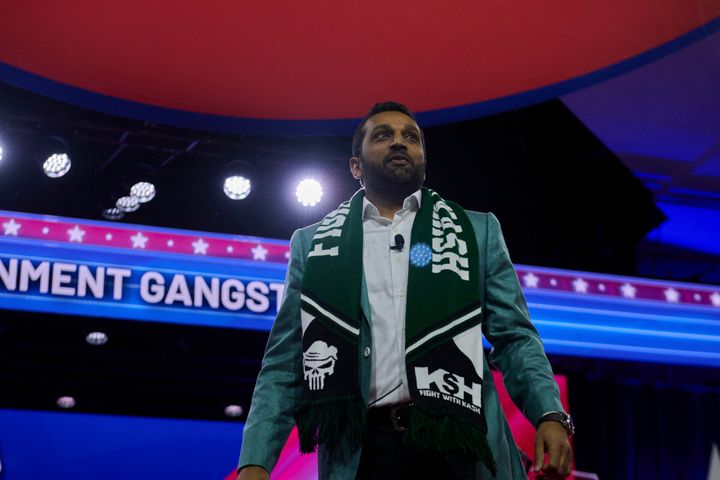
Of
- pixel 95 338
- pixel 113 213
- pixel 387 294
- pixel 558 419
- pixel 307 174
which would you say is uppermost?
pixel 307 174

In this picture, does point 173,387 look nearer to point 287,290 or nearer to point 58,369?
point 58,369

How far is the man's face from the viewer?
84.6 inches

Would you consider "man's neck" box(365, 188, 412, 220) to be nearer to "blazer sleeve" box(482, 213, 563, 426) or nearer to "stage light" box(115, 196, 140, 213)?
"blazer sleeve" box(482, 213, 563, 426)

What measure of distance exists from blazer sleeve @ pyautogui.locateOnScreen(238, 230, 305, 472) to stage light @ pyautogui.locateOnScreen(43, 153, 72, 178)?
Result: 16.6 ft

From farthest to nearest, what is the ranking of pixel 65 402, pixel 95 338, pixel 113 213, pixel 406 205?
pixel 65 402
pixel 95 338
pixel 113 213
pixel 406 205

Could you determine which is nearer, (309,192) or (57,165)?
(57,165)

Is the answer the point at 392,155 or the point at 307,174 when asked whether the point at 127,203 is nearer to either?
the point at 307,174

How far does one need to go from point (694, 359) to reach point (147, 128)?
4153 mm

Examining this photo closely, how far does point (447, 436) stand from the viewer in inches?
68.5

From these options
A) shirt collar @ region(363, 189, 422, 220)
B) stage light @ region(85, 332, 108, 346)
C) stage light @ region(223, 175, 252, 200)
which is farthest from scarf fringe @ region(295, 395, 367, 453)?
stage light @ region(85, 332, 108, 346)

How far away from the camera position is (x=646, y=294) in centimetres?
771

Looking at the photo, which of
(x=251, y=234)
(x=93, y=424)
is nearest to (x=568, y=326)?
(x=251, y=234)

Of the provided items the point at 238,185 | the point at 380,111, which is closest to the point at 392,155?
the point at 380,111

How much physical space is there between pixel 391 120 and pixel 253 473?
784mm
